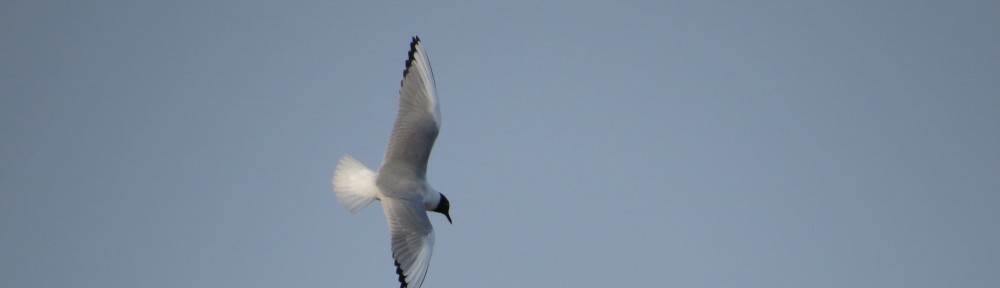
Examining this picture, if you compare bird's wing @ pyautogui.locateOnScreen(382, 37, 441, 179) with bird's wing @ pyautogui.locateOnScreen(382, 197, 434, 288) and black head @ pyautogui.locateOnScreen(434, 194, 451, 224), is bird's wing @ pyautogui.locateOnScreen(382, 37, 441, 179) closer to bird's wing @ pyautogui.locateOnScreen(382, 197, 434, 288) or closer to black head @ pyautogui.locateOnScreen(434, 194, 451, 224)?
bird's wing @ pyautogui.locateOnScreen(382, 197, 434, 288)

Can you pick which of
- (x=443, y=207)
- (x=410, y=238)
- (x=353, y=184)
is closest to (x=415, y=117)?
(x=353, y=184)

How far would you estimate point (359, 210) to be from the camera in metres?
14.7

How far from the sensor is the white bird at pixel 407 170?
47.5 ft

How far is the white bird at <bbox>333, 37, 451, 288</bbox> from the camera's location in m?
14.5

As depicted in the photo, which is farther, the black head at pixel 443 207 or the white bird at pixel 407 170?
the black head at pixel 443 207

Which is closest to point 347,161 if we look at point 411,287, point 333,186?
point 333,186

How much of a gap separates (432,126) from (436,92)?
29 cm

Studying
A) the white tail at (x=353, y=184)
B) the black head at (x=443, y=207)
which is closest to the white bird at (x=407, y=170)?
the white tail at (x=353, y=184)

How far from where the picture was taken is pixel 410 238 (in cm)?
1443

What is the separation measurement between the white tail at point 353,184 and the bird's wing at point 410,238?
154 millimetres

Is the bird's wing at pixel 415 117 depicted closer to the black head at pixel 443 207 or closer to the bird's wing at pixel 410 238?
the bird's wing at pixel 410 238

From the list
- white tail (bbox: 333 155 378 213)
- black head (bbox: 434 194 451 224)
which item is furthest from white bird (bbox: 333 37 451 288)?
black head (bbox: 434 194 451 224)

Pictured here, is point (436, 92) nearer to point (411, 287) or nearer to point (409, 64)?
point (409, 64)

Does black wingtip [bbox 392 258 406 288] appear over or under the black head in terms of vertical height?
under
